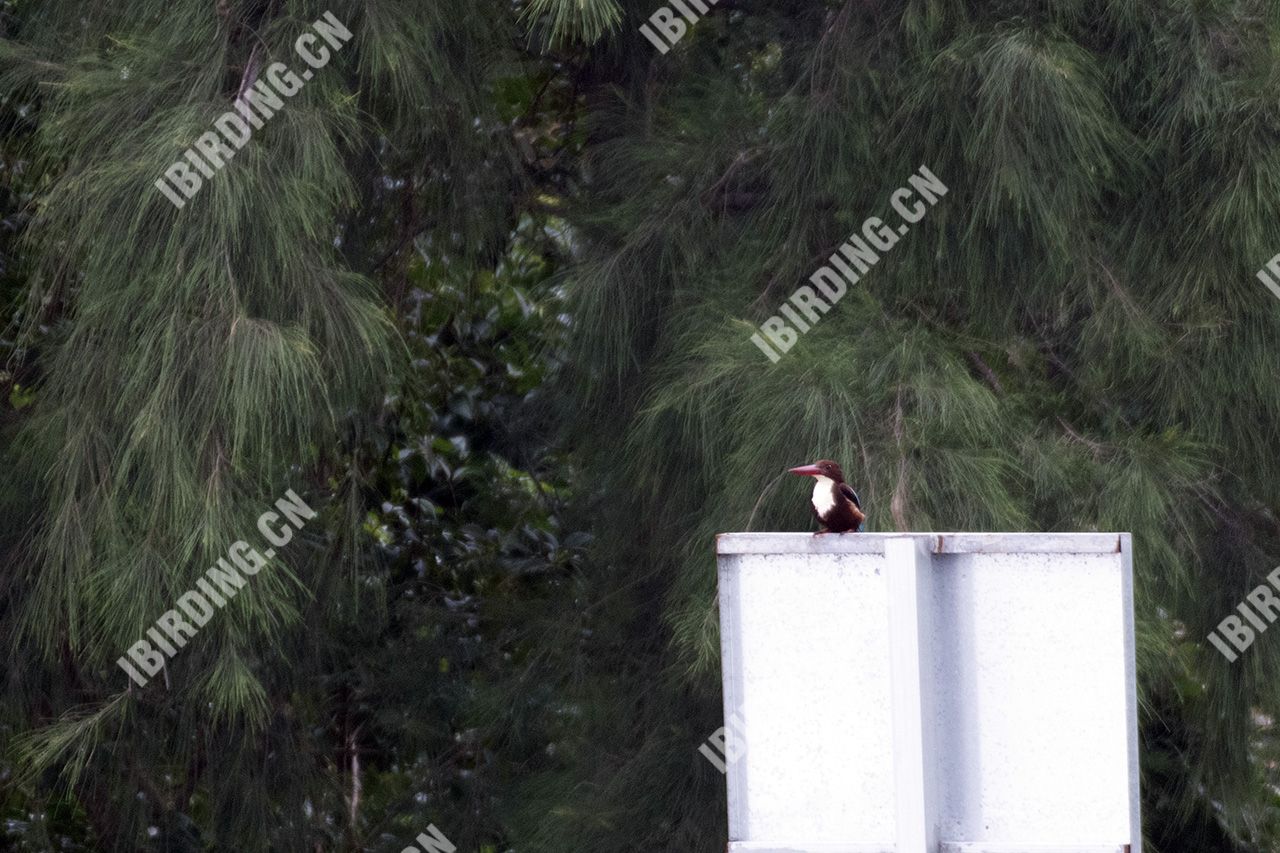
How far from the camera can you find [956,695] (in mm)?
823

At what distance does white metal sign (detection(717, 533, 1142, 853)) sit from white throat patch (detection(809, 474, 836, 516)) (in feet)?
2.65

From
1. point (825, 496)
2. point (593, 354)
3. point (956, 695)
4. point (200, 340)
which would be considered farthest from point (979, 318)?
point (956, 695)

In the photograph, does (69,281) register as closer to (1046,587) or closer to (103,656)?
(103,656)

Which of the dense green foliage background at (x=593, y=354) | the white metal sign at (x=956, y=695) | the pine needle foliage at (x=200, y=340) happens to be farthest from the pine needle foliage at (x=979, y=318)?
the white metal sign at (x=956, y=695)

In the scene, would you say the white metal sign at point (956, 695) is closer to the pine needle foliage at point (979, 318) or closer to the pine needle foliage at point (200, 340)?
the pine needle foliage at point (979, 318)

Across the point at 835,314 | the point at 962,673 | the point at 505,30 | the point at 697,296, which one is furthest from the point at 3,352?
the point at 962,673

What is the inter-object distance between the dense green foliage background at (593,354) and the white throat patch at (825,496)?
0.56 m

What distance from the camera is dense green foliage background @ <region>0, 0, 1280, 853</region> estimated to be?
2342 millimetres

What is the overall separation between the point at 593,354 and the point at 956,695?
6.77 ft

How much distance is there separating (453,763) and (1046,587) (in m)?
2.82

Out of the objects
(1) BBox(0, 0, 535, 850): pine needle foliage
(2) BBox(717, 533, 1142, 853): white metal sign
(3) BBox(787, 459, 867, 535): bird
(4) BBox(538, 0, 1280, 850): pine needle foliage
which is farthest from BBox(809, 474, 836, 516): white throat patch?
(1) BBox(0, 0, 535, 850): pine needle foliage

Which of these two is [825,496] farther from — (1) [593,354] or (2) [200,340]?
(1) [593,354]

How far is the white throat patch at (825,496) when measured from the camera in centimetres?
166

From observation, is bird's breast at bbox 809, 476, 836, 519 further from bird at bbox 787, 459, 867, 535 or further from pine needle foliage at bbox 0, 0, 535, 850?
pine needle foliage at bbox 0, 0, 535, 850
